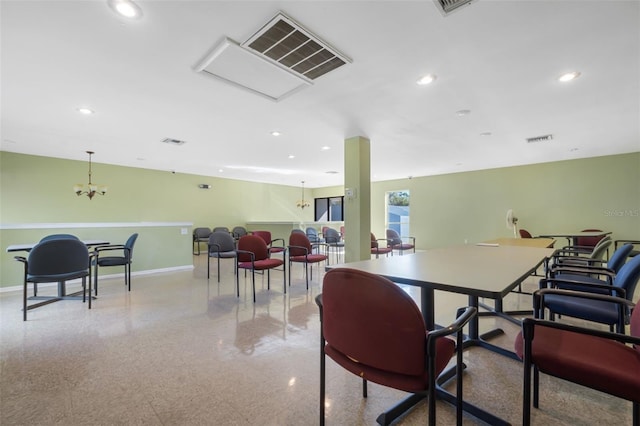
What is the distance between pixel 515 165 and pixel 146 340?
28.3ft

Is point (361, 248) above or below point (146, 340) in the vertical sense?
above

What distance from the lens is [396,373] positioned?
42.8 inches

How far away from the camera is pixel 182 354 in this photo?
2279mm

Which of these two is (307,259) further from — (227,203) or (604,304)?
(227,203)

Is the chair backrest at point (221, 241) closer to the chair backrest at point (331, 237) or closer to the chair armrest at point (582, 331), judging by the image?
the chair backrest at point (331, 237)

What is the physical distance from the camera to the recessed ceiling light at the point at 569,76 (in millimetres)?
2684

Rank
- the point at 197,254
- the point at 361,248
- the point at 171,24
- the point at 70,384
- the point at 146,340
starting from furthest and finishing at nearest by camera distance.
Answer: the point at 197,254, the point at 361,248, the point at 146,340, the point at 171,24, the point at 70,384

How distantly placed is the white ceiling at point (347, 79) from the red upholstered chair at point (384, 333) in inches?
72.6

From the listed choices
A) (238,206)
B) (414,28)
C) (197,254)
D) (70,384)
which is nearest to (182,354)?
(70,384)

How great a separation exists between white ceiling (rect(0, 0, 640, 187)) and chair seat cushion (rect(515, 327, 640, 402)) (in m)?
2.06

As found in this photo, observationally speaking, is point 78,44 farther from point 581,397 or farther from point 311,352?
point 581,397

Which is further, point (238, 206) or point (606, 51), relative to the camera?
point (238, 206)

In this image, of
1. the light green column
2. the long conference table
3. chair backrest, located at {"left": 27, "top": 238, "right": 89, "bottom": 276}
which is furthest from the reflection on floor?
the light green column

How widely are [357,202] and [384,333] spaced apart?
367 centimetres
